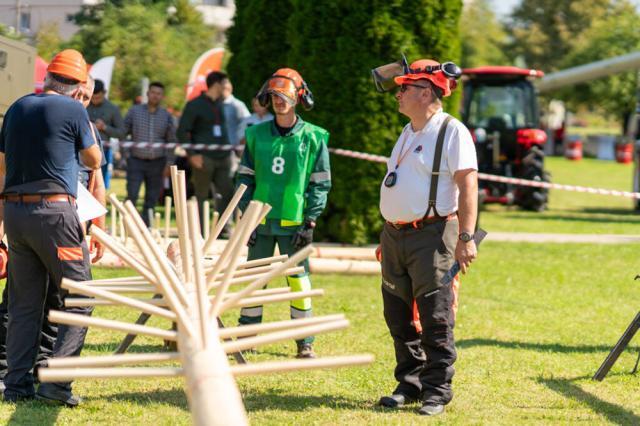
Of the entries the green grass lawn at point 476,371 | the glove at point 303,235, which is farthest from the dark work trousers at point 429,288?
the glove at point 303,235

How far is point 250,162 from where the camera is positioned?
819cm

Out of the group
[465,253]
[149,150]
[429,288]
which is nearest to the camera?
[465,253]

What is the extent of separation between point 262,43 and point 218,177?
→ 4510 millimetres

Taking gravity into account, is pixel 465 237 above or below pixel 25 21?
below

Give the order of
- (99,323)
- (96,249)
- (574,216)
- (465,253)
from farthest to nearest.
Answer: (574,216), (96,249), (465,253), (99,323)

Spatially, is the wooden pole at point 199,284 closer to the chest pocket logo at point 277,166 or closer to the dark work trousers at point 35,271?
the dark work trousers at point 35,271

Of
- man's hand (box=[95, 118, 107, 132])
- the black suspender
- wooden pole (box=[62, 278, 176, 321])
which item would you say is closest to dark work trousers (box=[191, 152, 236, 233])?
man's hand (box=[95, 118, 107, 132])

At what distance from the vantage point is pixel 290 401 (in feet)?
21.7

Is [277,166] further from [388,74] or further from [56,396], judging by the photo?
[56,396]

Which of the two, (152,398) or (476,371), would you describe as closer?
(152,398)

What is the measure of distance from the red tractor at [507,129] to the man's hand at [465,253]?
49.4ft

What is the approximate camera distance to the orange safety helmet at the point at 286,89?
7906 mm

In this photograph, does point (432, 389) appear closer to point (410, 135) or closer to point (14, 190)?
point (410, 135)

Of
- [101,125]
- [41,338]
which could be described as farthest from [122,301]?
[101,125]
